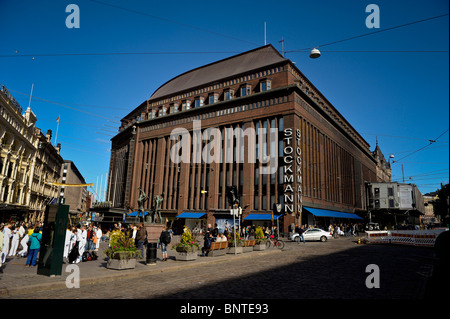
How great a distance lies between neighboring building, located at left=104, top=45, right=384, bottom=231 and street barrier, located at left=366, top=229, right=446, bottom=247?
9.97m

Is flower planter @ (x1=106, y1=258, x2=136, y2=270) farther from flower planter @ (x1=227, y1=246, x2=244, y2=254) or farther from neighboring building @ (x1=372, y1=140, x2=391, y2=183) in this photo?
neighboring building @ (x1=372, y1=140, x2=391, y2=183)

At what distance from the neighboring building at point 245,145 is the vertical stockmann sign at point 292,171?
132 millimetres

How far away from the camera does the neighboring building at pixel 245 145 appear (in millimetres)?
41688

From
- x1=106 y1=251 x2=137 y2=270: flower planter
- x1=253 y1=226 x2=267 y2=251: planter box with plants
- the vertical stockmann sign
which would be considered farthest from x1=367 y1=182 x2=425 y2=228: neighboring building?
x1=106 y1=251 x2=137 y2=270: flower planter

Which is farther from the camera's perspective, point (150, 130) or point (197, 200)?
point (150, 130)

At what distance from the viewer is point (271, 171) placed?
42219 millimetres

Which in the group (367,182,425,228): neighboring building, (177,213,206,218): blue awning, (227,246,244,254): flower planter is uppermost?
(367,182,425,228): neighboring building

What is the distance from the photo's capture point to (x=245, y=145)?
45.1m

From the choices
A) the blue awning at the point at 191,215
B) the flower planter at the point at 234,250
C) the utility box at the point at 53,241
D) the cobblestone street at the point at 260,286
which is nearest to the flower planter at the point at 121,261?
the cobblestone street at the point at 260,286

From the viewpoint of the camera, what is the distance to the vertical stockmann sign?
38.4 meters
